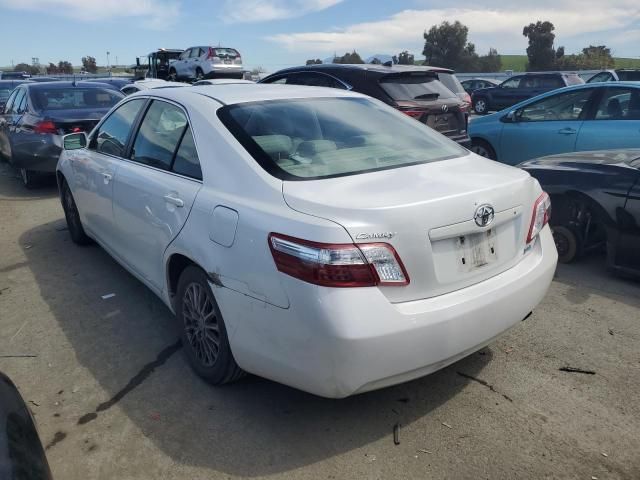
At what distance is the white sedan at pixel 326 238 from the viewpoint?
228cm

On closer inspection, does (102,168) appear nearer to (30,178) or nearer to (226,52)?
(30,178)

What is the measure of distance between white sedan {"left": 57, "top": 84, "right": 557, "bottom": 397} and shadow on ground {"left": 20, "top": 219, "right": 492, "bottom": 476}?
20 centimetres

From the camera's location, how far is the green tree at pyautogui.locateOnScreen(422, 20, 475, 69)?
57.0 meters

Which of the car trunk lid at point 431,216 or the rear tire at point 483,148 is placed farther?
the rear tire at point 483,148

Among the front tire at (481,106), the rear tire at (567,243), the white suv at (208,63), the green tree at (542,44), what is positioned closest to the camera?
the rear tire at (567,243)

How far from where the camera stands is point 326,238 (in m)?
2.26

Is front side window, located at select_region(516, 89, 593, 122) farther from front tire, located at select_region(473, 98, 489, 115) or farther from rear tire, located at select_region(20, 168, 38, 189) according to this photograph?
front tire, located at select_region(473, 98, 489, 115)

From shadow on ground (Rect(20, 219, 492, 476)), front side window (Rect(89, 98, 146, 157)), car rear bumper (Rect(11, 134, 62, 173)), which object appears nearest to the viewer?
shadow on ground (Rect(20, 219, 492, 476))

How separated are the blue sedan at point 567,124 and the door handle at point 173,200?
555 centimetres

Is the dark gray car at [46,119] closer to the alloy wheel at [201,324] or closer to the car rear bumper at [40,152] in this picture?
the car rear bumper at [40,152]

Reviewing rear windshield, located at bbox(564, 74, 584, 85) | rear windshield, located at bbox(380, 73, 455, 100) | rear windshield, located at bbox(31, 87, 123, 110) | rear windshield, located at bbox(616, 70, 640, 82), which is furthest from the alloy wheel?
rear windshield, located at bbox(616, 70, 640, 82)

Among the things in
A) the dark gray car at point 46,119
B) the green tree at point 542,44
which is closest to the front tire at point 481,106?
the dark gray car at point 46,119

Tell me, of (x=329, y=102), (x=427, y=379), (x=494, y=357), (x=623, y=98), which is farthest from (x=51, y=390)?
(x=623, y=98)

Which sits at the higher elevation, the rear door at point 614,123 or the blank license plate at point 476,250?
the rear door at point 614,123
